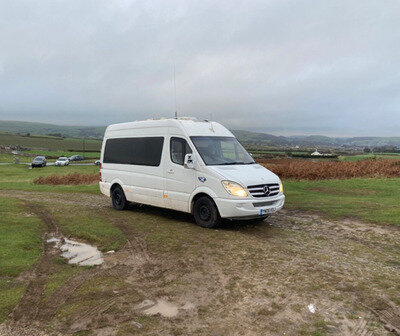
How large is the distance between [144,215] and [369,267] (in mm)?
6735

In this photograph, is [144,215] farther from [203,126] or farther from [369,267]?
[369,267]

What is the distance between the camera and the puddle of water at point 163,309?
428 cm

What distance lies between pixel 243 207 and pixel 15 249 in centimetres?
489

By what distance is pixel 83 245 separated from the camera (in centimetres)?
739

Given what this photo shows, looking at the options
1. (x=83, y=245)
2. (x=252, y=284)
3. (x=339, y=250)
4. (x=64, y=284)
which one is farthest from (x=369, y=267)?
(x=83, y=245)

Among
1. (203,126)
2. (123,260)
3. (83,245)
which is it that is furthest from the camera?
(203,126)

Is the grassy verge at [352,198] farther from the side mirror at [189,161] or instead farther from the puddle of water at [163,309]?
the puddle of water at [163,309]

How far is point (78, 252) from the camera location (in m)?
6.88

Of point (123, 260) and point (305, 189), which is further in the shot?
point (305, 189)

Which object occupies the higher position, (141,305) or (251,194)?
(251,194)

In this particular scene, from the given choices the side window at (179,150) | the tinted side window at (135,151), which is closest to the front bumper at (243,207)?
the side window at (179,150)

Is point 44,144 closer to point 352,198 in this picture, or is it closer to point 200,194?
point 352,198

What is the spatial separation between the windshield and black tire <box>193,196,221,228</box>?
99 cm

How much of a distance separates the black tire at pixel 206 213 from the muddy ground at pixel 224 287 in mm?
382
